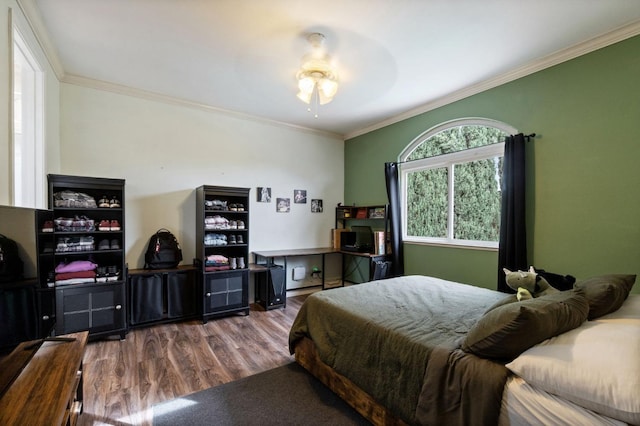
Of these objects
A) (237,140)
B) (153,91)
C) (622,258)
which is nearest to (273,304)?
(237,140)

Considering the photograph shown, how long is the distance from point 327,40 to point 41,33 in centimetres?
234

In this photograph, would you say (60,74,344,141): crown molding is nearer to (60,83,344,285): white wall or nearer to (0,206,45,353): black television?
(60,83,344,285): white wall

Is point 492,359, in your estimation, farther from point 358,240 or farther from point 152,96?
point 152,96

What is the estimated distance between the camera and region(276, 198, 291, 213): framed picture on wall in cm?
462

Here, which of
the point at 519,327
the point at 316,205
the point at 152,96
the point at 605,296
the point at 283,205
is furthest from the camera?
the point at 316,205

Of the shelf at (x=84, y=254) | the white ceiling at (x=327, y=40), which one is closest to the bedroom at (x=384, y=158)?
the white ceiling at (x=327, y=40)

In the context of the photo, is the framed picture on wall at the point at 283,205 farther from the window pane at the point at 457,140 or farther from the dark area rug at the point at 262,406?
the dark area rug at the point at 262,406

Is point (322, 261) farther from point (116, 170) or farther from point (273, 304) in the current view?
point (116, 170)

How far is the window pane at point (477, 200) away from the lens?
3.30 metres

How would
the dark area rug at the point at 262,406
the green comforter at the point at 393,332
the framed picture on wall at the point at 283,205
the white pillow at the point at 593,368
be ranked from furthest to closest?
the framed picture on wall at the point at 283,205 < the dark area rug at the point at 262,406 < the green comforter at the point at 393,332 < the white pillow at the point at 593,368

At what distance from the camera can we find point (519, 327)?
1.26 m

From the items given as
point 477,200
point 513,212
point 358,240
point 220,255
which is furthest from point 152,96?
point 513,212

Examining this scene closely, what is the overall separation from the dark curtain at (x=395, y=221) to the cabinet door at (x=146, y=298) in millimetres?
3065

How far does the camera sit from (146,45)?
2576 mm
